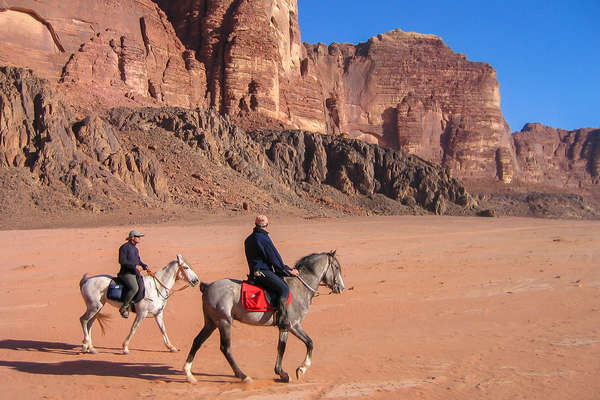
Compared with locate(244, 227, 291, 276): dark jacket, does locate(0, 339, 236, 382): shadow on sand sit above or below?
below

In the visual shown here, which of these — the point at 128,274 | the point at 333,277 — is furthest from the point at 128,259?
the point at 333,277

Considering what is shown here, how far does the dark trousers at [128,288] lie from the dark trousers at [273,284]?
2.68 meters

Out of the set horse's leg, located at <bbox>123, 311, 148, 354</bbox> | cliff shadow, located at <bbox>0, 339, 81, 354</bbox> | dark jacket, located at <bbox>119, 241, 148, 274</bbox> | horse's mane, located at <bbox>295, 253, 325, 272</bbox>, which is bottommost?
cliff shadow, located at <bbox>0, 339, 81, 354</bbox>

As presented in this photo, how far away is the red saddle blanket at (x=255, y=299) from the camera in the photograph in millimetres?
7664

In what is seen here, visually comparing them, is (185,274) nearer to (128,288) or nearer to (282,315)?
(128,288)

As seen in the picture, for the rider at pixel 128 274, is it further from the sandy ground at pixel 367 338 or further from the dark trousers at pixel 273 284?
the dark trousers at pixel 273 284

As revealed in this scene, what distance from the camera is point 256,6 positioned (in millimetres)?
72750

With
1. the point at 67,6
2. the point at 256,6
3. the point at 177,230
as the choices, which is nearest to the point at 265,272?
the point at 177,230

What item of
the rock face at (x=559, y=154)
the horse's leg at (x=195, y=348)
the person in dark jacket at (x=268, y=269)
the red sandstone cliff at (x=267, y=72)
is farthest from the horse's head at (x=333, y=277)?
the rock face at (x=559, y=154)

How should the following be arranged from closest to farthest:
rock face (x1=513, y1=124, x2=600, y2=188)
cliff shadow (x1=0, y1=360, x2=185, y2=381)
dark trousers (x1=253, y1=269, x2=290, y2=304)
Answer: dark trousers (x1=253, y1=269, x2=290, y2=304) < cliff shadow (x1=0, y1=360, x2=185, y2=381) < rock face (x1=513, y1=124, x2=600, y2=188)

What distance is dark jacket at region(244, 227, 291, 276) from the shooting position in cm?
775

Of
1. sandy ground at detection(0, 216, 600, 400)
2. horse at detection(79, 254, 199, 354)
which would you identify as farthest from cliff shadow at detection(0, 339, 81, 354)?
horse at detection(79, 254, 199, 354)

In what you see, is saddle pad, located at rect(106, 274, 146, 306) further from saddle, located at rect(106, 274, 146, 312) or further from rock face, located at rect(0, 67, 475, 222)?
rock face, located at rect(0, 67, 475, 222)

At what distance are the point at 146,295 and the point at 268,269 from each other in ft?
9.20
